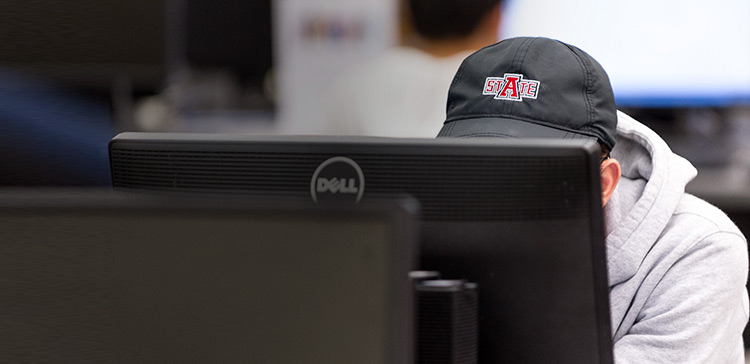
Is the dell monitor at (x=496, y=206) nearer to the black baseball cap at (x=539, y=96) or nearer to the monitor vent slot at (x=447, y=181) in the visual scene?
the monitor vent slot at (x=447, y=181)

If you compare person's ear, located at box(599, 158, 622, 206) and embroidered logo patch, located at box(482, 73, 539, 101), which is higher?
embroidered logo patch, located at box(482, 73, 539, 101)

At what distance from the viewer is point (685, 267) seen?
41.6 inches

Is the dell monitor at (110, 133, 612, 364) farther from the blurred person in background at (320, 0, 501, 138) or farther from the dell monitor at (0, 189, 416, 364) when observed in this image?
the blurred person in background at (320, 0, 501, 138)

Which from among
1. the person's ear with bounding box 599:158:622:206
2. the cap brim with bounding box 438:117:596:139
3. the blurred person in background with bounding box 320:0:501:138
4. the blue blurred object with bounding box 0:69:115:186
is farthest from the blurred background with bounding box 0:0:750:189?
the person's ear with bounding box 599:158:622:206

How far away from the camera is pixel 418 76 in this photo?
233 cm

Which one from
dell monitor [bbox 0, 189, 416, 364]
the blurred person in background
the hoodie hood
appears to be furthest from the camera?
the blurred person in background

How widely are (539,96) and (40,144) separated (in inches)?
33.0

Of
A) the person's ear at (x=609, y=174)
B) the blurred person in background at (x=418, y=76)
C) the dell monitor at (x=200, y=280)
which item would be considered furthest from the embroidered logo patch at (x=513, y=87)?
the blurred person in background at (x=418, y=76)

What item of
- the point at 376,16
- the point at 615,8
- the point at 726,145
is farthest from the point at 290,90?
the point at 726,145

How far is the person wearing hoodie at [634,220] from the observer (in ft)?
3.26

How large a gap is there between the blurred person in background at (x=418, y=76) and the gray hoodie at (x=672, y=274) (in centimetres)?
115

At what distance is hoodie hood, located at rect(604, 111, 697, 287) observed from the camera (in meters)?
1.08


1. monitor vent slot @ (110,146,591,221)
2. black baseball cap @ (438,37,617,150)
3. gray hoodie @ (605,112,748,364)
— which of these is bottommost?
gray hoodie @ (605,112,748,364)

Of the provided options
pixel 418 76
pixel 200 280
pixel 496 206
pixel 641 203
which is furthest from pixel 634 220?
pixel 418 76
